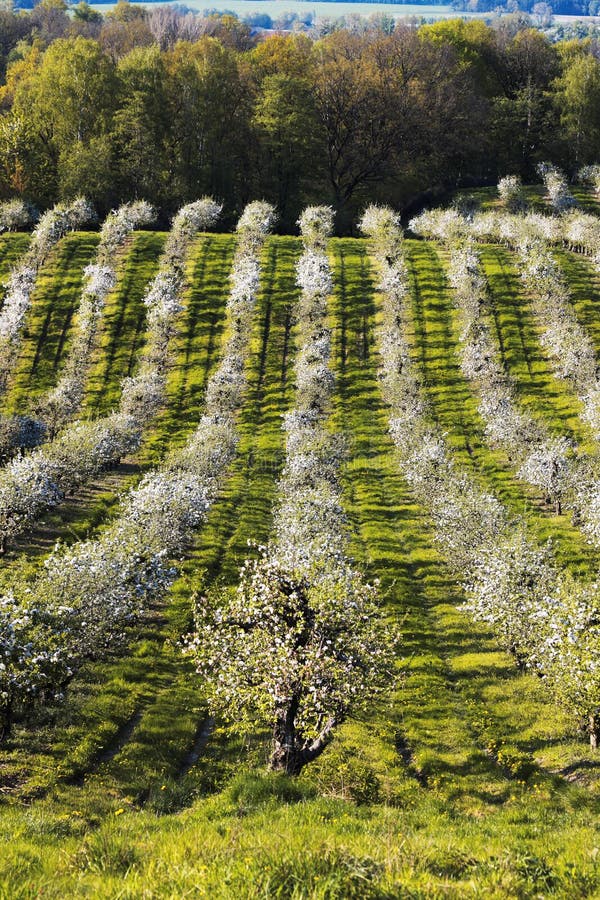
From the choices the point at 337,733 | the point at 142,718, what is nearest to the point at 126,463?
the point at 142,718

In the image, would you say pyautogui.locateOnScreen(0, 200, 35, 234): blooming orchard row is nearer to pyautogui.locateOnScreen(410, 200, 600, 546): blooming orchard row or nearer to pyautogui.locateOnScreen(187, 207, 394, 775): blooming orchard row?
pyautogui.locateOnScreen(410, 200, 600, 546): blooming orchard row

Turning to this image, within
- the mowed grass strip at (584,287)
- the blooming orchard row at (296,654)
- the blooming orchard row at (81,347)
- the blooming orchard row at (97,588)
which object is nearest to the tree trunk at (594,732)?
the blooming orchard row at (296,654)

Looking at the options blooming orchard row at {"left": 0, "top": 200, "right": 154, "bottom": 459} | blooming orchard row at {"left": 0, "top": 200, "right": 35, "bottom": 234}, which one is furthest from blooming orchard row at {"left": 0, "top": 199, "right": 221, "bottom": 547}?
blooming orchard row at {"left": 0, "top": 200, "right": 35, "bottom": 234}

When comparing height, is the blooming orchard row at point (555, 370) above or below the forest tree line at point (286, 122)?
below

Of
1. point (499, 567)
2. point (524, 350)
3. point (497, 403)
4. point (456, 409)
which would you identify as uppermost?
point (499, 567)

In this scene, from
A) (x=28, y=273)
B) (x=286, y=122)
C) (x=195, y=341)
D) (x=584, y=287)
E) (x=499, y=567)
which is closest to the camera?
(x=499, y=567)

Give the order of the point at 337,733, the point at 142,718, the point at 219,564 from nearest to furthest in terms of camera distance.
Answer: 1. the point at 142,718
2. the point at 337,733
3. the point at 219,564

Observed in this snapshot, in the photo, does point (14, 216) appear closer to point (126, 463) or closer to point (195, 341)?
point (195, 341)

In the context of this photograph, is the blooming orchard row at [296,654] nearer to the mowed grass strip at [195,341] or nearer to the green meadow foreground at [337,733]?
the green meadow foreground at [337,733]
